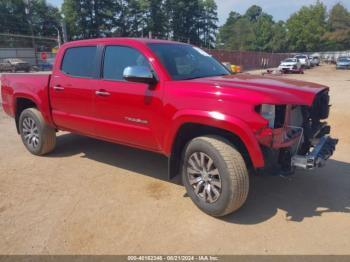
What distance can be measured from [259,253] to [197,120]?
4.65 ft

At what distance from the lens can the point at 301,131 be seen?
12.4 ft

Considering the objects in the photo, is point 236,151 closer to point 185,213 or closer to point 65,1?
point 185,213

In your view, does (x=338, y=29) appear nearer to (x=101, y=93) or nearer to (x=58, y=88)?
(x=58, y=88)

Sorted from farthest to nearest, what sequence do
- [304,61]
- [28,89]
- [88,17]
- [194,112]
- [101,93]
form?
[88,17]
[304,61]
[28,89]
[101,93]
[194,112]

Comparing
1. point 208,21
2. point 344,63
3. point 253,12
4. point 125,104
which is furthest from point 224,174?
point 253,12

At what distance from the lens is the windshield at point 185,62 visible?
4.25m

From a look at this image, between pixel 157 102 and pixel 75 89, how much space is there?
1549 mm

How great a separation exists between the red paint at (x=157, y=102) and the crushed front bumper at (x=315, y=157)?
474 mm

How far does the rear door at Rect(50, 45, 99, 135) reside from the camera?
4.87 m

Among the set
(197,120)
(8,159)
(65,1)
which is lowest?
(8,159)

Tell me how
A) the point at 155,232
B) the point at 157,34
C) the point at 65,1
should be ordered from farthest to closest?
the point at 157,34, the point at 65,1, the point at 155,232

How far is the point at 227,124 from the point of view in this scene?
137 inches

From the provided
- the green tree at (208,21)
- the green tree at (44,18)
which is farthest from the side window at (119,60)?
the green tree at (208,21)

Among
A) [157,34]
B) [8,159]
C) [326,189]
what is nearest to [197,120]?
[326,189]
